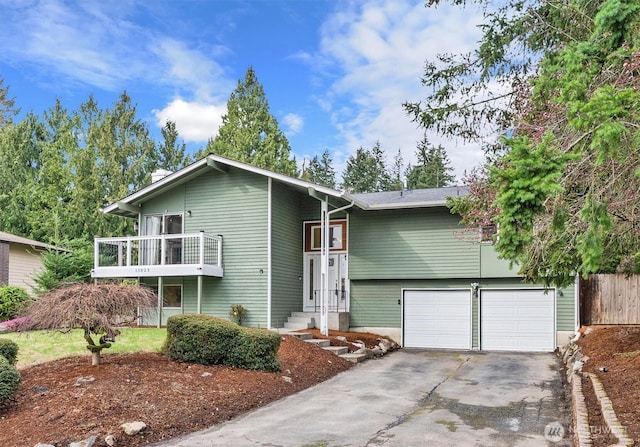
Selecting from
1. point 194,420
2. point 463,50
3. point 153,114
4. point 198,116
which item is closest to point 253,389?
point 194,420

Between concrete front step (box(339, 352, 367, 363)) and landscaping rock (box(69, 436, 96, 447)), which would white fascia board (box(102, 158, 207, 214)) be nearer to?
concrete front step (box(339, 352, 367, 363))

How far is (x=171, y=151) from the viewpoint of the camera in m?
31.5

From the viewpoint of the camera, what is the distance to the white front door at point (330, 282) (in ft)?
58.5

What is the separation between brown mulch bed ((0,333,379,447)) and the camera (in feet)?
22.2

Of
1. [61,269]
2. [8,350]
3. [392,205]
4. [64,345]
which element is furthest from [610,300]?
[61,269]

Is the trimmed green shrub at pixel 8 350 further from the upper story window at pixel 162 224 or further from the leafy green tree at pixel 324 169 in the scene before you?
the leafy green tree at pixel 324 169

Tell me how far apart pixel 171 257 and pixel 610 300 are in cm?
1276

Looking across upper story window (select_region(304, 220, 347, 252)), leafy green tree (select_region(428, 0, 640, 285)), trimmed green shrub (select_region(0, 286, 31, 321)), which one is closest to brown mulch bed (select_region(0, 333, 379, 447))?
leafy green tree (select_region(428, 0, 640, 285))

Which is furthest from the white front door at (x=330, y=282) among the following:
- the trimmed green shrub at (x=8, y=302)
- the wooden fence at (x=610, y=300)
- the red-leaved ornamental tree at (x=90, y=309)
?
the red-leaved ornamental tree at (x=90, y=309)

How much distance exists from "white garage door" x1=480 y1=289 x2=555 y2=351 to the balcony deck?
8107 mm

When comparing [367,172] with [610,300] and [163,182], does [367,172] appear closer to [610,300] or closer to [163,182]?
[163,182]

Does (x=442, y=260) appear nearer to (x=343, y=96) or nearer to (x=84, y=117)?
(x=343, y=96)

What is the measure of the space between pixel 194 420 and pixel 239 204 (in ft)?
32.6

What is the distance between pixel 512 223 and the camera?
5.03 metres
